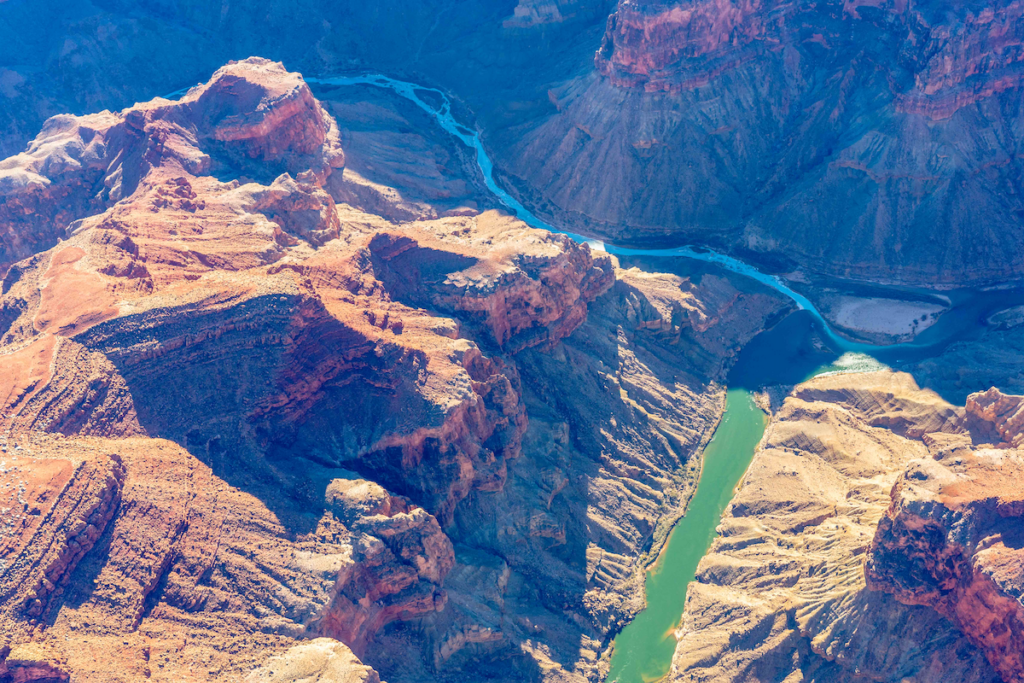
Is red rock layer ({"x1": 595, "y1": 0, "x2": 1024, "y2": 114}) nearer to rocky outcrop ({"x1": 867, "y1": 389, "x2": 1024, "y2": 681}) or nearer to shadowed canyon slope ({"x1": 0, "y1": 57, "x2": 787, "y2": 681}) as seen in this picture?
shadowed canyon slope ({"x1": 0, "y1": 57, "x2": 787, "y2": 681})

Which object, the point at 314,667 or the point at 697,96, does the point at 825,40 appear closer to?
the point at 697,96

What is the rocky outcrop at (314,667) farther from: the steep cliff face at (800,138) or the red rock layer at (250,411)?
the steep cliff face at (800,138)

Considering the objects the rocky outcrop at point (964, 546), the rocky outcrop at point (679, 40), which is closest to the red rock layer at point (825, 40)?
the rocky outcrop at point (679, 40)

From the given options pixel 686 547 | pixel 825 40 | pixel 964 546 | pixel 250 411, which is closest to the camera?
pixel 964 546

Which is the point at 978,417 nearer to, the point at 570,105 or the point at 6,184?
the point at 570,105

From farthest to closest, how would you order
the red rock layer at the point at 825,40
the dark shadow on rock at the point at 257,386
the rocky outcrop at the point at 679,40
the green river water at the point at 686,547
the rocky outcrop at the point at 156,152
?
1. the rocky outcrop at the point at 679,40
2. the red rock layer at the point at 825,40
3. the rocky outcrop at the point at 156,152
4. the green river water at the point at 686,547
5. the dark shadow on rock at the point at 257,386

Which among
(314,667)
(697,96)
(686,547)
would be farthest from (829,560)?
(697,96)

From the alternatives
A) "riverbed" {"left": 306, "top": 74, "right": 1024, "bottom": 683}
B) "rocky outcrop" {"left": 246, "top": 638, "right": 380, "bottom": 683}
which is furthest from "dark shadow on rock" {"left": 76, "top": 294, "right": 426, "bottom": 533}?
"riverbed" {"left": 306, "top": 74, "right": 1024, "bottom": 683}
